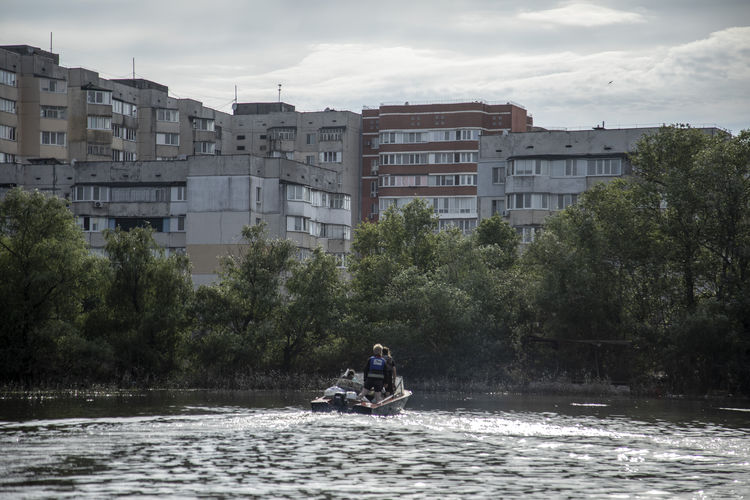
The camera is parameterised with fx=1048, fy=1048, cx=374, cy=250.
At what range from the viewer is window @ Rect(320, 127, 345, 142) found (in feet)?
493

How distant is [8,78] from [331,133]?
47.4 metres

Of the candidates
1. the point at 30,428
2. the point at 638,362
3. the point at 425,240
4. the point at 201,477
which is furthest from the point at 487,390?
the point at 201,477

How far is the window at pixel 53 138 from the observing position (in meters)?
122

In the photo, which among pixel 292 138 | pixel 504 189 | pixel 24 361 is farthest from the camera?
pixel 292 138

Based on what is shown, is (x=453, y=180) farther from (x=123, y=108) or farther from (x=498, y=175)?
(x=123, y=108)

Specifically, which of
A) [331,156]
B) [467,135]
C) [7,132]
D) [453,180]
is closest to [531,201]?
[453,180]

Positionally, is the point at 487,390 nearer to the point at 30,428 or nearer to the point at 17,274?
the point at 17,274

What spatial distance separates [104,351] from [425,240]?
26.4 metres

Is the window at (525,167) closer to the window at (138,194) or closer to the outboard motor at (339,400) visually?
the window at (138,194)

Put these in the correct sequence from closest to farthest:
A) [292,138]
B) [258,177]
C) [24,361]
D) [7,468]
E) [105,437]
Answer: [7,468], [105,437], [24,361], [258,177], [292,138]

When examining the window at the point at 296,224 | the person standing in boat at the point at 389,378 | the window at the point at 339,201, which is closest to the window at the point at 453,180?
the window at the point at 339,201

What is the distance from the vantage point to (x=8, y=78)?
118812 mm

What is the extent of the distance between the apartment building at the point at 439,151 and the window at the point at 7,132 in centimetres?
5071

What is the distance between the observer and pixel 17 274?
63.6 m
